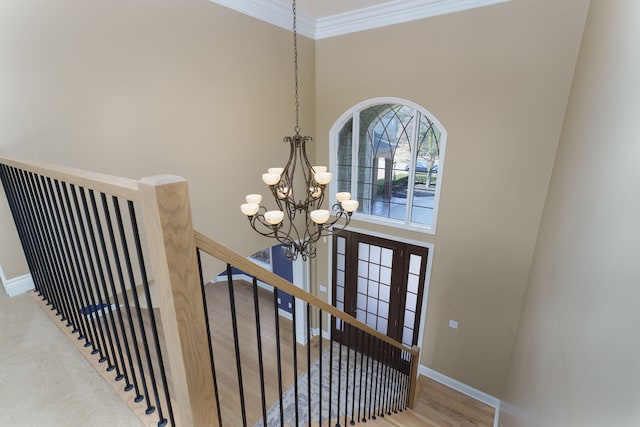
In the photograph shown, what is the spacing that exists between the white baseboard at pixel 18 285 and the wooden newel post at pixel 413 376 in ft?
12.1

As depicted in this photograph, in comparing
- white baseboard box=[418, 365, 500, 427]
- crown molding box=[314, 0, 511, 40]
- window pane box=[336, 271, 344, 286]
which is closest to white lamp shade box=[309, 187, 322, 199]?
crown molding box=[314, 0, 511, 40]

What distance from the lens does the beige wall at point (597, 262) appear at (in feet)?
3.35

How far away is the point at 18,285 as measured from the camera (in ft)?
7.41

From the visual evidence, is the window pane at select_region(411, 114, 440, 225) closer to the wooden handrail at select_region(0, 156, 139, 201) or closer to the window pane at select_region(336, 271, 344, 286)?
the window pane at select_region(336, 271, 344, 286)

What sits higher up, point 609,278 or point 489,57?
point 489,57

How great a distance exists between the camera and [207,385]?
37.9 inches

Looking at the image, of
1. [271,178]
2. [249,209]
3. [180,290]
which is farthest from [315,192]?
[180,290]

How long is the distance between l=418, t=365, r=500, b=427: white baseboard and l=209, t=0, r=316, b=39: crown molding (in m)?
5.54

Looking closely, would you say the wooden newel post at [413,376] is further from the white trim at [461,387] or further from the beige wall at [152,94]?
the beige wall at [152,94]

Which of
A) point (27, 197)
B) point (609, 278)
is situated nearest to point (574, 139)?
point (609, 278)

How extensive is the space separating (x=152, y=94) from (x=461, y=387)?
222 inches

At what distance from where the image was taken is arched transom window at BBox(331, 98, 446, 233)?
4.20 meters

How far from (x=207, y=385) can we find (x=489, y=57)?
4.08m

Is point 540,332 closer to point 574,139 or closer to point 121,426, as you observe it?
point 574,139
